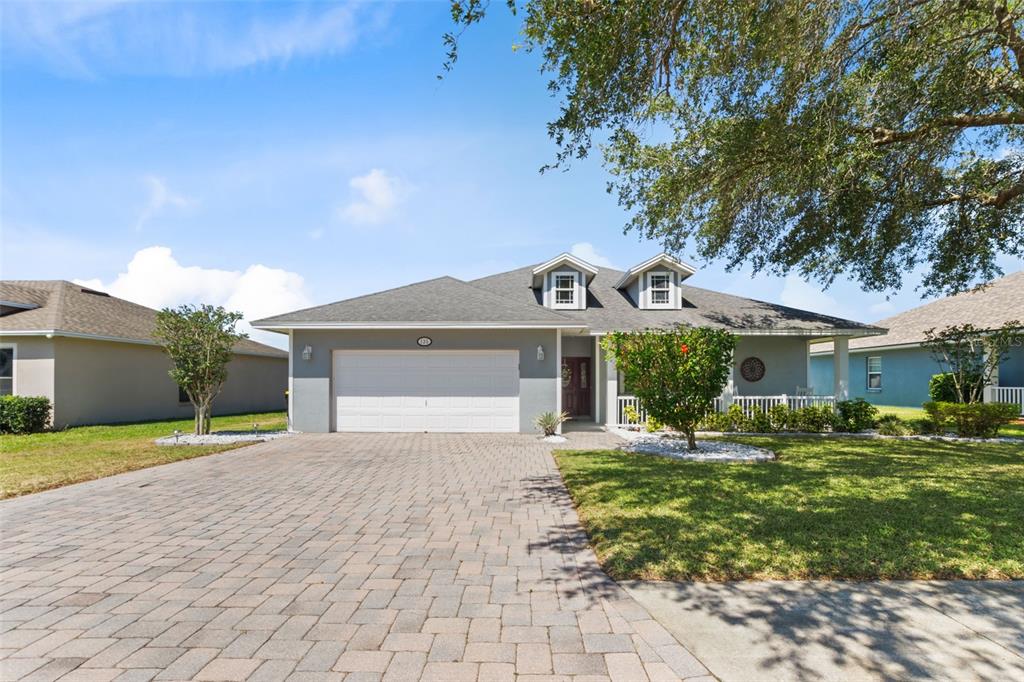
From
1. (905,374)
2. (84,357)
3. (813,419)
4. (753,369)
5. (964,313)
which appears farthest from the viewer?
(905,374)

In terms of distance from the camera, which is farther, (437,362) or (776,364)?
(776,364)

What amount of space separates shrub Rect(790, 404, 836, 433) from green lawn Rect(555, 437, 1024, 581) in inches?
148

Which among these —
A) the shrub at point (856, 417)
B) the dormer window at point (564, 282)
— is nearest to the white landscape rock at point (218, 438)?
the dormer window at point (564, 282)

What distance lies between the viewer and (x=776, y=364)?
15672 millimetres

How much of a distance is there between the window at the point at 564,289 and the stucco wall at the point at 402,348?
10.5 ft

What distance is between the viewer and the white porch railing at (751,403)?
13716mm

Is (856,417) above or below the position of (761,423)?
above

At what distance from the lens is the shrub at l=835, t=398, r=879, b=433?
13.0 metres

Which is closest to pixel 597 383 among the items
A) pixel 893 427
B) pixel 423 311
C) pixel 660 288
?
pixel 660 288

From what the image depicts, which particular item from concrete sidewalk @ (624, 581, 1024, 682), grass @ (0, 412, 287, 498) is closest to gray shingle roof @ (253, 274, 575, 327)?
grass @ (0, 412, 287, 498)

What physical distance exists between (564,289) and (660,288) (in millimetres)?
3360

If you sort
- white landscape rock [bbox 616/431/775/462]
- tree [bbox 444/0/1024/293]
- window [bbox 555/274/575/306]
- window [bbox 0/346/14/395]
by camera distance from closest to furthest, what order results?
1. tree [bbox 444/0/1024/293]
2. white landscape rock [bbox 616/431/775/462]
3. window [bbox 0/346/14/395]
4. window [bbox 555/274/575/306]

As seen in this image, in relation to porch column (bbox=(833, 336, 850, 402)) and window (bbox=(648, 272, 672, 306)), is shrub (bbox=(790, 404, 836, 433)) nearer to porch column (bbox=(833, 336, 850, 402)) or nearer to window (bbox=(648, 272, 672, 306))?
porch column (bbox=(833, 336, 850, 402))

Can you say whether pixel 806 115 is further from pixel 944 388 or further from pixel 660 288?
pixel 944 388
